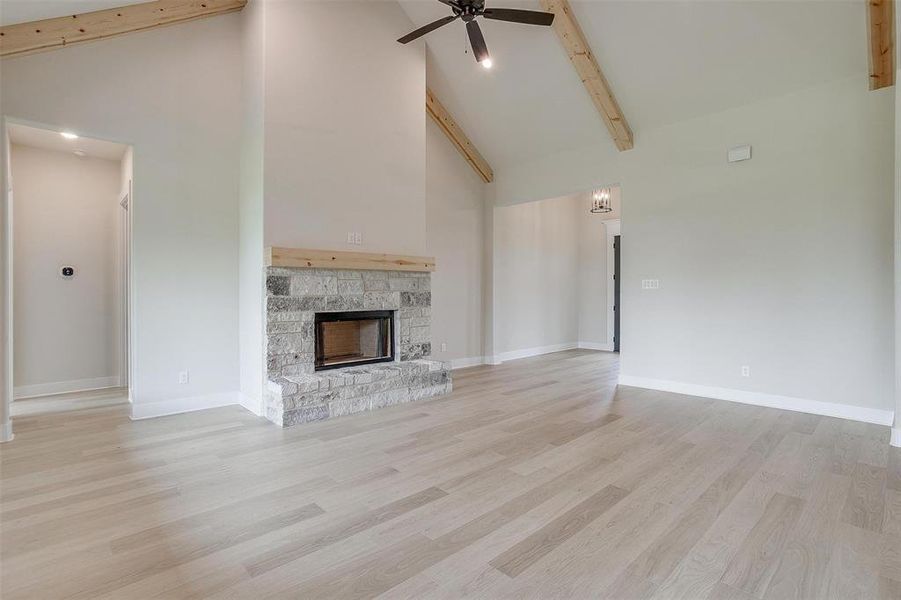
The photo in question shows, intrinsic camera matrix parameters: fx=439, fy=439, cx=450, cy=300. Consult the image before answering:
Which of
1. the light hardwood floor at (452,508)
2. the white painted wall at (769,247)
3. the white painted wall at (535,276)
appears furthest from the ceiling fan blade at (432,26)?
the light hardwood floor at (452,508)

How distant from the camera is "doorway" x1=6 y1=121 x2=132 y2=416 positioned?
14.9 feet

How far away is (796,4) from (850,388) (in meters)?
3.28

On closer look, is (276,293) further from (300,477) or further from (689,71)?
(689,71)

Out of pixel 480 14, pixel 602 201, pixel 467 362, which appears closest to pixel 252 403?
pixel 467 362

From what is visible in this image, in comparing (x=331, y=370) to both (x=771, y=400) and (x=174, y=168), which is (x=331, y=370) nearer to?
(x=174, y=168)

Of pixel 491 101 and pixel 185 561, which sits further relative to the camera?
pixel 491 101

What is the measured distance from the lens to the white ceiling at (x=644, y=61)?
372 centimetres

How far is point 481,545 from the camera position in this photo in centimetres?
192

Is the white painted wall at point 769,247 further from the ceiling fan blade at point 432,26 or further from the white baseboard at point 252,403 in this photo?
the white baseboard at point 252,403

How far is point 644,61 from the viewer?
14.6ft

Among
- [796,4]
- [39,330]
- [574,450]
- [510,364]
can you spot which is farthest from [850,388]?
[39,330]

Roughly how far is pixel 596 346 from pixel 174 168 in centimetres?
734

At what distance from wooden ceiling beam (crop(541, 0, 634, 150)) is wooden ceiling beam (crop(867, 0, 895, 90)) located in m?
2.06

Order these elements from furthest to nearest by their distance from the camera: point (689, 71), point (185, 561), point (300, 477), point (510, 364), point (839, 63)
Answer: point (510, 364)
point (689, 71)
point (839, 63)
point (300, 477)
point (185, 561)
